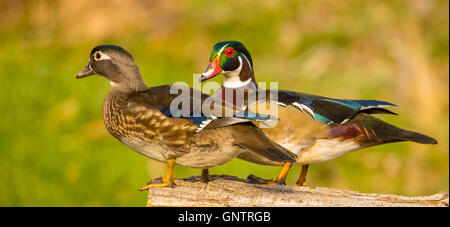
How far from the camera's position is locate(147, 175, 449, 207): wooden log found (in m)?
3.38

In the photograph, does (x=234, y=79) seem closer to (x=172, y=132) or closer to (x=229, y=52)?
(x=229, y=52)

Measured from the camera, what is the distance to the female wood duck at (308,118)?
3908mm

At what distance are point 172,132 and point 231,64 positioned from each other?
86 centimetres

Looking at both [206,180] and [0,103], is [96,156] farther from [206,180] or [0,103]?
[206,180]

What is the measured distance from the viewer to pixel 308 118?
400cm

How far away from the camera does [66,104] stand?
7.21m

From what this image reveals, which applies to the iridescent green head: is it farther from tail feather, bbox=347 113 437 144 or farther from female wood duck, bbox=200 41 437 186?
tail feather, bbox=347 113 437 144

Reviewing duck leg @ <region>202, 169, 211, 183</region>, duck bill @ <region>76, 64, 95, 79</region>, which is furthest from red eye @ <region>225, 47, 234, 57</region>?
duck bill @ <region>76, 64, 95, 79</region>

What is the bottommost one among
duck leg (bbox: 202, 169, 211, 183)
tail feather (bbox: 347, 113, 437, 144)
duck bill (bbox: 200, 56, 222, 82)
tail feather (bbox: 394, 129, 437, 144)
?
duck leg (bbox: 202, 169, 211, 183)

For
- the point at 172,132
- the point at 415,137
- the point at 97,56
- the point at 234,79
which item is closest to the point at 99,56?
the point at 97,56

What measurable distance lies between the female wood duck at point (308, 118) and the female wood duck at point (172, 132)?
1.73ft

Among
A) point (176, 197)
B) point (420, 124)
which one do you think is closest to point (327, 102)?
point (176, 197)

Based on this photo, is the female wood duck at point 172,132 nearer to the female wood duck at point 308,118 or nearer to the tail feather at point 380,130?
the female wood duck at point 308,118

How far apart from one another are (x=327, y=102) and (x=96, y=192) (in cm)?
304
